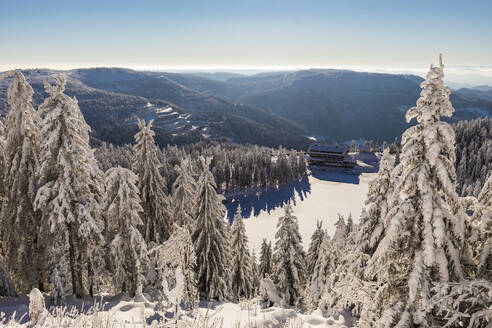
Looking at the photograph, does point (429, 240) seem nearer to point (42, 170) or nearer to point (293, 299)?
point (42, 170)

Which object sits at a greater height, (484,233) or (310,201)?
(484,233)

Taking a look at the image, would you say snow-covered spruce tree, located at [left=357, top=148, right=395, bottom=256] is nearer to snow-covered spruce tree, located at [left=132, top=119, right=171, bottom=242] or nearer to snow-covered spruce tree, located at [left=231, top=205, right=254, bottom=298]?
snow-covered spruce tree, located at [left=132, top=119, right=171, bottom=242]

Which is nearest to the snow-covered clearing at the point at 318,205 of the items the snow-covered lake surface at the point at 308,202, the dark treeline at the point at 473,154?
the snow-covered lake surface at the point at 308,202

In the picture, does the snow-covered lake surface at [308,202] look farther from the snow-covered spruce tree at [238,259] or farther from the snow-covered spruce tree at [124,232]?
the snow-covered spruce tree at [124,232]

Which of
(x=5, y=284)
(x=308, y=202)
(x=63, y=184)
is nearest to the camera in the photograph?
Result: (x=5, y=284)

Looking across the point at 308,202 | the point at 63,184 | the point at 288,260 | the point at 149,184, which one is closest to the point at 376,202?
the point at 288,260

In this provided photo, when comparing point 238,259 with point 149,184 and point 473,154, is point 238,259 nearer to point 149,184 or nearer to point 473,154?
point 149,184

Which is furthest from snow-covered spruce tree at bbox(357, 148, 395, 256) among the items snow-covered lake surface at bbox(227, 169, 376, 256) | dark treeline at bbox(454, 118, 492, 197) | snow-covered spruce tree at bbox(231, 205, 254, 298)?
dark treeline at bbox(454, 118, 492, 197)

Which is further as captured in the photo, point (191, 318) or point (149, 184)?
point (149, 184)
